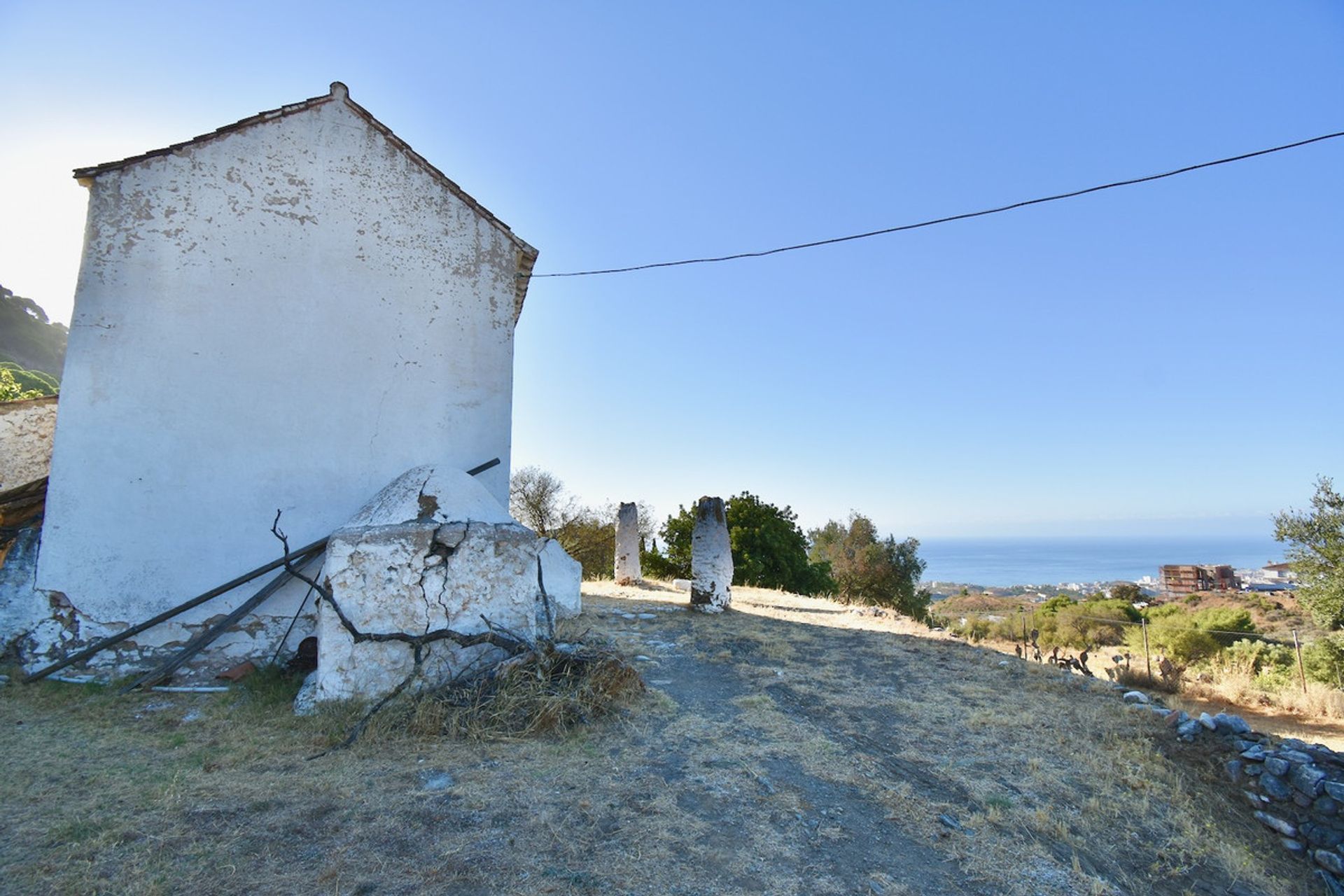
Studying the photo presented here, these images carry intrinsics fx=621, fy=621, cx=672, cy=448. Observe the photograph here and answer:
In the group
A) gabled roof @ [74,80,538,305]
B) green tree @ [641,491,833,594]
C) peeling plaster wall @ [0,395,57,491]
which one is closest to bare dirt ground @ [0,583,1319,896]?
peeling plaster wall @ [0,395,57,491]

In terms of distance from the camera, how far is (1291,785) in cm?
422

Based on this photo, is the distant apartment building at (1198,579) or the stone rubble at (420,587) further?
the distant apartment building at (1198,579)

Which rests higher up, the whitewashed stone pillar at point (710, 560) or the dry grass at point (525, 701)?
the whitewashed stone pillar at point (710, 560)

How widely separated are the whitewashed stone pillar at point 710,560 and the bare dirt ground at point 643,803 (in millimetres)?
5541

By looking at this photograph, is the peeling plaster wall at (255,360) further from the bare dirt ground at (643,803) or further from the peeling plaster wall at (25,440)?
the peeling plaster wall at (25,440)

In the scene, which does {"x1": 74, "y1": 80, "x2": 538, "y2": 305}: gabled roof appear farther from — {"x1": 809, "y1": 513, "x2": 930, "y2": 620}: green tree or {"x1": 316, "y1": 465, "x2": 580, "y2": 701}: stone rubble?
{"x1": 809, "y1": 513, "x2": 930, "y2": 620}: green tree

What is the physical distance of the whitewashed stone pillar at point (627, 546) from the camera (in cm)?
1672

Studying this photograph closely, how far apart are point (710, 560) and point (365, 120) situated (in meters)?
8.75

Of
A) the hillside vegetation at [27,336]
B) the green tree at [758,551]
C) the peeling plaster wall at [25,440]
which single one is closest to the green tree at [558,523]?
the green tree at [758,551]

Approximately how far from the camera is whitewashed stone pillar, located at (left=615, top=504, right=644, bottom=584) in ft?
54.9

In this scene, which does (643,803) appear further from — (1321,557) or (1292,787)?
(1321,557)

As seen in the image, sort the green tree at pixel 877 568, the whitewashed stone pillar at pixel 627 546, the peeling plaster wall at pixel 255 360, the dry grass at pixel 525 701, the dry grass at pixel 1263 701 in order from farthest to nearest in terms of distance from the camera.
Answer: the green tree at pixel 877 568 < the whitewashed stone pillar at pixel 627 546 < the dry grass at pixel 1263 701 < the peeling plaster wall at pixel 255 360 < the dry grass at pixel 525 701

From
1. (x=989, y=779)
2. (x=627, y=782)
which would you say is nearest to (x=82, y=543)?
(x=627, y=782)

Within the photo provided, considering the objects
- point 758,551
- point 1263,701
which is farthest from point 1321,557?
point 758,551
